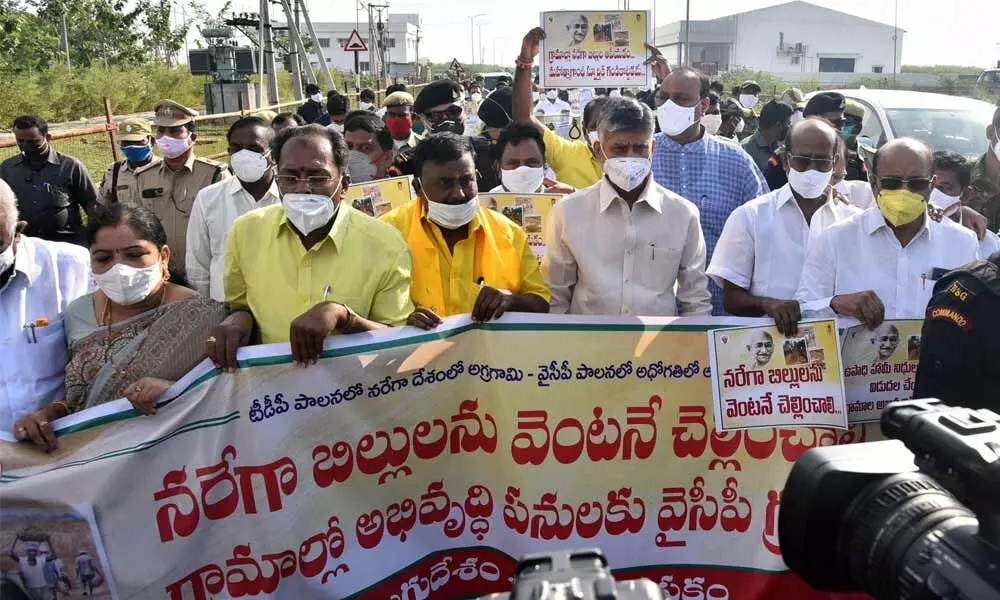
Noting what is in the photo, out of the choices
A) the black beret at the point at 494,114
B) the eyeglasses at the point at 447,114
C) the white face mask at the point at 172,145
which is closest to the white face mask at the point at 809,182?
the black beret at the point at 494,114

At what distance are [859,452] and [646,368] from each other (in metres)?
1.25

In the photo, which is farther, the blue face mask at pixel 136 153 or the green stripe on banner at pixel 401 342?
the blue face mask at pixel 136 153

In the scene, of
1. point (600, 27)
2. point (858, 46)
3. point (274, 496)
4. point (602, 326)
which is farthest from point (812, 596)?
point (858, 46)

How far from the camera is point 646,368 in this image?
2754mm

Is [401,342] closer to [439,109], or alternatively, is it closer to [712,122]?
[439,109]

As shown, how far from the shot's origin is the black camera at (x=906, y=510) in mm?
1256

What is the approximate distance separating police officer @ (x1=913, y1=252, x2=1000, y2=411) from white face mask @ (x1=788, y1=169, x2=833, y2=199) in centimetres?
125

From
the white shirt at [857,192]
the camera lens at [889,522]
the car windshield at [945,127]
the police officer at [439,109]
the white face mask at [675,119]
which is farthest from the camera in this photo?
the car windshield at [945,127]

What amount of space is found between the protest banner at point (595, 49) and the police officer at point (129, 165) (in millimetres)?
3405

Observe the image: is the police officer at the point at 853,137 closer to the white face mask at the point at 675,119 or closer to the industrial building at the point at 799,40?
the white face mask at the point at 675,119

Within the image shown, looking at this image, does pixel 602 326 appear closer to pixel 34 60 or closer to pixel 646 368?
Answer: pixel 646 368

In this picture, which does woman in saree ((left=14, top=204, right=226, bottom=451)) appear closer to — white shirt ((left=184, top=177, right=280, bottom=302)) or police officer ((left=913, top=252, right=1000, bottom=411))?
white shirt ((left=184, top=177, right=280, bottom=302))

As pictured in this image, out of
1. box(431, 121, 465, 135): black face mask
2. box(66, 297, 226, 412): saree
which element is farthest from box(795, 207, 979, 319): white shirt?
box(431, 121, 465, 135): black face mask

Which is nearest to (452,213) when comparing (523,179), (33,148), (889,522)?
(523,179)
